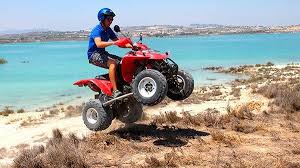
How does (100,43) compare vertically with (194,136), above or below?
above

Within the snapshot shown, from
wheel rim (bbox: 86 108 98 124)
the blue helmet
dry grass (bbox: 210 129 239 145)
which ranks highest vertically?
the blue helmet

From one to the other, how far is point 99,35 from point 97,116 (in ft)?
4.99

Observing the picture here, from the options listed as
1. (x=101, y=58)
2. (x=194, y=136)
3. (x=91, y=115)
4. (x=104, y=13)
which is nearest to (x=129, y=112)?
(x=91, y=115)

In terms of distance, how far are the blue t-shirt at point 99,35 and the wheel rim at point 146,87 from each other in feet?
4.12

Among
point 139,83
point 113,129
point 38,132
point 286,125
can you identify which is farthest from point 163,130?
point 38,132

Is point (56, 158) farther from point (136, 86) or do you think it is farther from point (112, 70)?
point (112, 70)

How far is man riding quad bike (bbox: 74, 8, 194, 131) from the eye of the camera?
323 inches

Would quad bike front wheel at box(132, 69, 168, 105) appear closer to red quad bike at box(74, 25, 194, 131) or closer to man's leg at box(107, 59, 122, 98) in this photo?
red quad bike at box(74, 25, 194, 131)

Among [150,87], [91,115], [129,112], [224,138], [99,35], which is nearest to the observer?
[150,87]

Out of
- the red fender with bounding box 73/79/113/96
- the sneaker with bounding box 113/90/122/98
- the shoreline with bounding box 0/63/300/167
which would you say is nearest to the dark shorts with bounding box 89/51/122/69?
the red fender with bounding box 73/79/113/96

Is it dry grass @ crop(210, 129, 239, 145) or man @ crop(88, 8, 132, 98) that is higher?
man @ crop(88, 8, 132, 98)

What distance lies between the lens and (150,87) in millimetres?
8219

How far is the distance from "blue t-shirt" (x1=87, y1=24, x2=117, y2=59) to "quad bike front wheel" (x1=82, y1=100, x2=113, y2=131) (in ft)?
3.20

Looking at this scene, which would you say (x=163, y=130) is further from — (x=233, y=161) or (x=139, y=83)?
(x=233, y=161)
